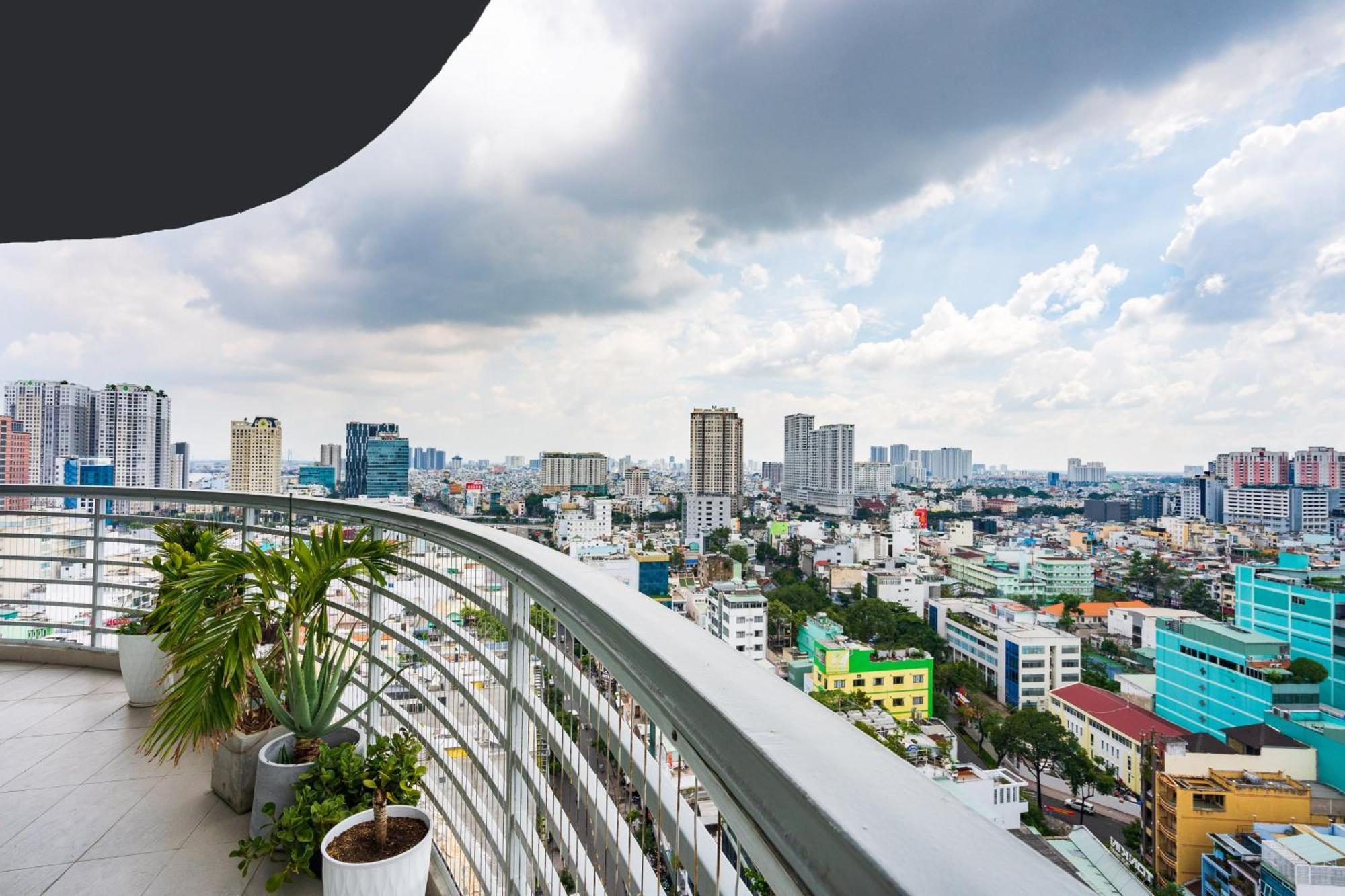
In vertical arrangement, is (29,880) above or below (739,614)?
above

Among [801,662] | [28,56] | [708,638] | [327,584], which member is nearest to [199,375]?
[28,56]

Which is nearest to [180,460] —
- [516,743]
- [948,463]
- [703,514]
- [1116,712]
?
[516,743]

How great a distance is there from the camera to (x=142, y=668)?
10.4 feet

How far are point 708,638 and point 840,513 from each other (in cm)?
2904

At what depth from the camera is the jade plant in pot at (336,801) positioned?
1.73m

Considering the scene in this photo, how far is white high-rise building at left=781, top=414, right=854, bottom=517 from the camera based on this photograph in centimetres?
2895

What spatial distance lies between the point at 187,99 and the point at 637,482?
2628 centimetres

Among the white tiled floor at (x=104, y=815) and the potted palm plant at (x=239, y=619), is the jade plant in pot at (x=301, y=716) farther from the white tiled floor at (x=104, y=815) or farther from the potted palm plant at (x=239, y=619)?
the white tiled floor at (x=104, y=815)

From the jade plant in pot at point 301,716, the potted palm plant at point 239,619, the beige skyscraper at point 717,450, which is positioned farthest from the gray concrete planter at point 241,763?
the beige skyscraper at point 717,450

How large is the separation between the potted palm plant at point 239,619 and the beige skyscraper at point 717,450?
81.4ft

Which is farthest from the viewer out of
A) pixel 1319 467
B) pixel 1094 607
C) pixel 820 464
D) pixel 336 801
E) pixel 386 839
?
pixel 820 464

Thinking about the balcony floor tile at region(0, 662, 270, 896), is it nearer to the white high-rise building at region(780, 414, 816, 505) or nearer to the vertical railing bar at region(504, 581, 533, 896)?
the vertical railing bar at region(504, 581, 533, 896)

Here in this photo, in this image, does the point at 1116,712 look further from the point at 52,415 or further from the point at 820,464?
the point at 820,464

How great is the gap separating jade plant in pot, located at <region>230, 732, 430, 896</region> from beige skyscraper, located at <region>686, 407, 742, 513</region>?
2507 cm
